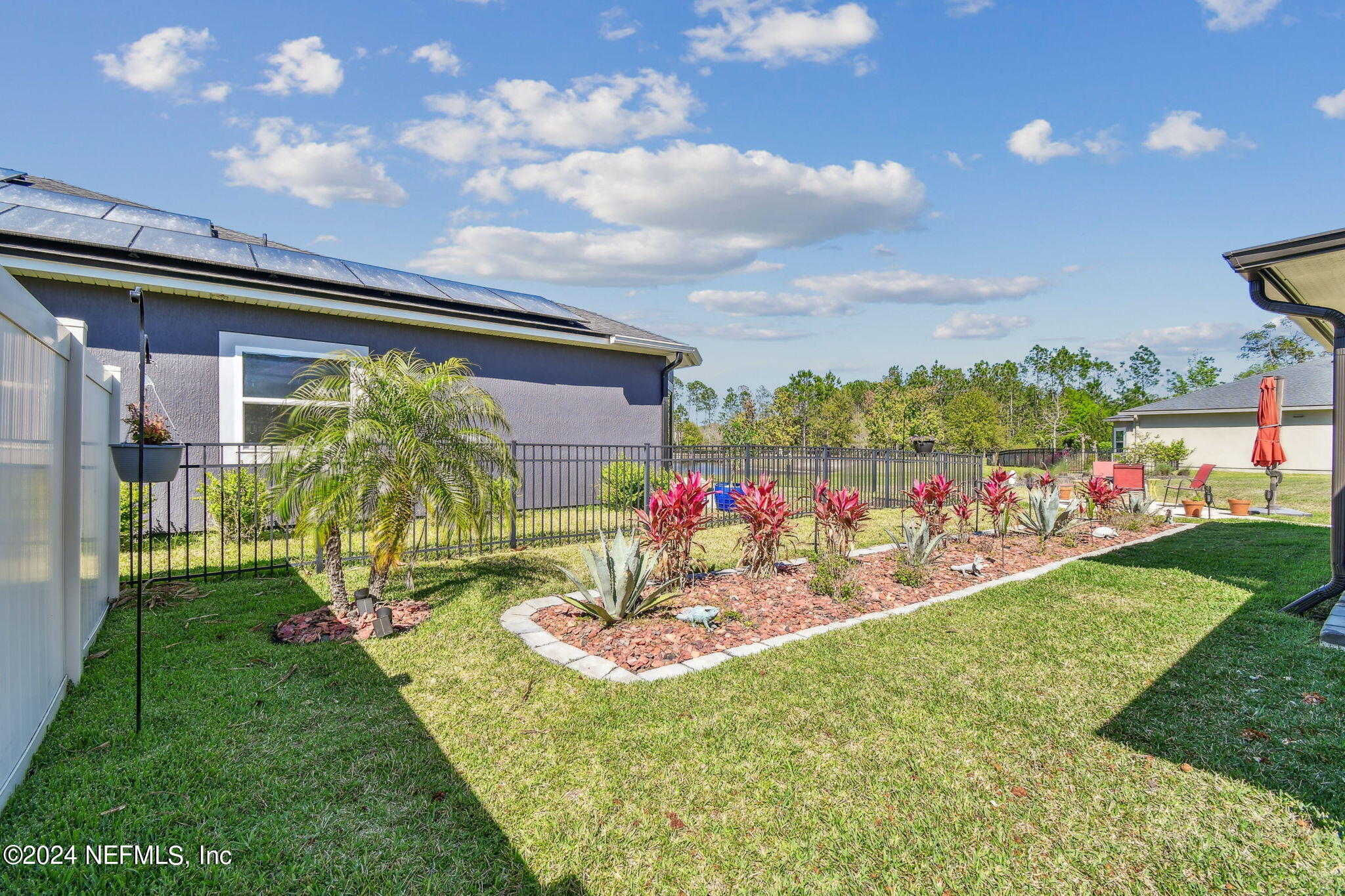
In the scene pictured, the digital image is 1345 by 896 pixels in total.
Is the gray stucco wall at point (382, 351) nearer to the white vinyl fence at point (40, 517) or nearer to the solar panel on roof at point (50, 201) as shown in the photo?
the solar panel on roof at point (50, 201)

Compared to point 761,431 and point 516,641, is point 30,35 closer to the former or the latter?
point 516,641

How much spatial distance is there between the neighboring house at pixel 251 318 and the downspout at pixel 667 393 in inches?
40.0

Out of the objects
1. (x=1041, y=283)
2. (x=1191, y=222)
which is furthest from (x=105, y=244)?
(x=1041, y=283)

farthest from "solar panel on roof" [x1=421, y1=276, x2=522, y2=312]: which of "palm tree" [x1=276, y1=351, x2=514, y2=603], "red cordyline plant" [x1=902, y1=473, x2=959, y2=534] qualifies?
"red cordyline plant" [x1=902, y1=473, x2=959, y2=534]

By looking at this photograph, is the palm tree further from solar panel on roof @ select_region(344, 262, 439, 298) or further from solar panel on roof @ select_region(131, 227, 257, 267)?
solar panel on roof @ select_region(344, 262, 439, 298)

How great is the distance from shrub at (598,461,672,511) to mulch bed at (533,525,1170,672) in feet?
13.8

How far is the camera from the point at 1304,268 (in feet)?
16.8

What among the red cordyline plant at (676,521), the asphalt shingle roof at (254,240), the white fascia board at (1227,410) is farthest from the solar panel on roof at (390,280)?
the white fascia board at (1227,410)

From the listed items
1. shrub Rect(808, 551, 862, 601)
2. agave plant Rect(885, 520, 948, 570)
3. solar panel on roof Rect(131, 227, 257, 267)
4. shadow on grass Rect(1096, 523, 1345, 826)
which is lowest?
shadow on grass Rect(1096, 523, 1345, 826)

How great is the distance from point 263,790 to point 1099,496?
11.5 metres

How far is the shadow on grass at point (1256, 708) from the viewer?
8.92 feet

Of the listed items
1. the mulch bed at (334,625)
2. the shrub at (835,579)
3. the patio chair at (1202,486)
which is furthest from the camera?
the patio chair at (1202,486)

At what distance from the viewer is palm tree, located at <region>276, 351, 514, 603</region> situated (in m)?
4.74

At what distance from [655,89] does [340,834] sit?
1198cm
